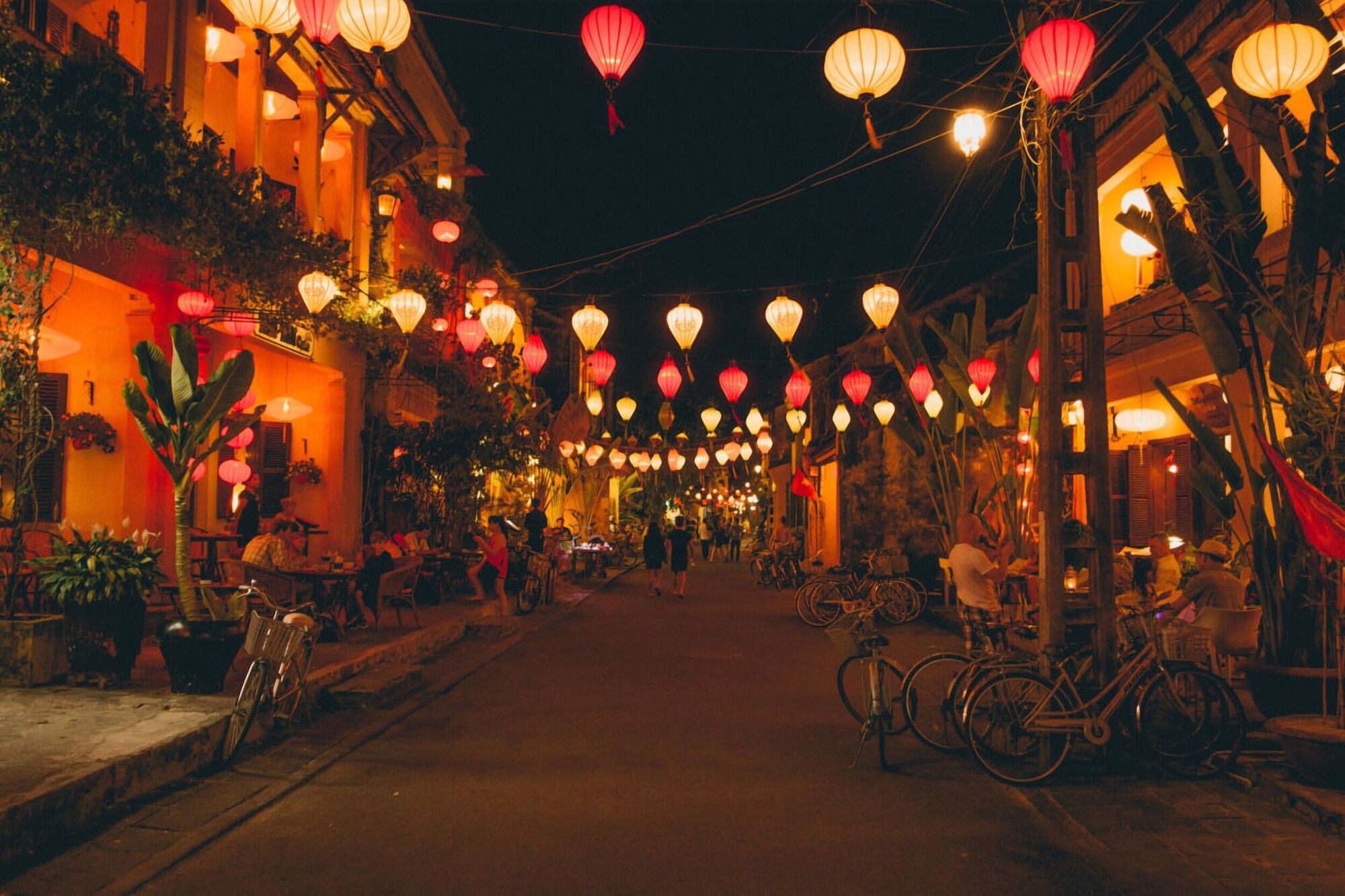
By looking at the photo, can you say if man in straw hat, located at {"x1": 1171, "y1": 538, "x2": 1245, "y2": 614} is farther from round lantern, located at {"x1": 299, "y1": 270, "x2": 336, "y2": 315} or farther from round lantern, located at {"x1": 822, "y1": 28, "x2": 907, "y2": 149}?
round lantern, located at {"x1": 299, "y1": 270, "x2": 336, "y2": 315}

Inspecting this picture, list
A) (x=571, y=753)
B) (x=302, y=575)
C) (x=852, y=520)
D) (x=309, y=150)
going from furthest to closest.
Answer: (x=852, y=520), (x=309, y=150), (x=302, y=575), (x=571, y=753)

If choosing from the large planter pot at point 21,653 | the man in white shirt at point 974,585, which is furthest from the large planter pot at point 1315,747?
the large planter pot at point 21,653

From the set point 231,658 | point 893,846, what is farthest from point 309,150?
point 893,846

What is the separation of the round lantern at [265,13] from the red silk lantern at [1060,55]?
6.19 meters

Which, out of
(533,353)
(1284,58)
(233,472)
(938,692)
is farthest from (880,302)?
(233,472)

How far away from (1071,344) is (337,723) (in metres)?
14.6

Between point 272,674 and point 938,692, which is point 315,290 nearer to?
point 272,674

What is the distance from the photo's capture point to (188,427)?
9281 millimetres

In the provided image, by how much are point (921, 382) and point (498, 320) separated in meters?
7.15

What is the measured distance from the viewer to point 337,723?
8711 millimetres

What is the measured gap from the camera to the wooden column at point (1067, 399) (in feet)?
25.1

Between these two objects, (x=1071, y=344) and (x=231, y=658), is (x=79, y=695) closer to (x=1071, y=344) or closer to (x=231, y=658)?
(x=231, y=658)

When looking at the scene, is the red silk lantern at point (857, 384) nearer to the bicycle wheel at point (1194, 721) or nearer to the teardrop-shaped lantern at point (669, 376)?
the teardrop-shaped lantern at point (669, 376)

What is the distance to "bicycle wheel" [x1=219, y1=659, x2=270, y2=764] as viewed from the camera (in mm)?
7164
